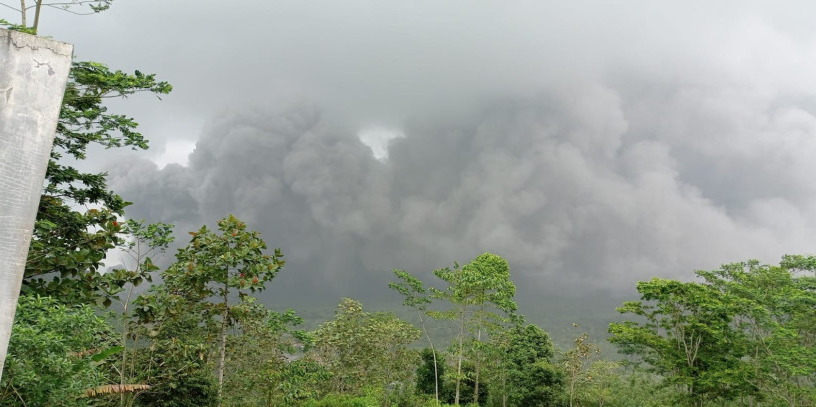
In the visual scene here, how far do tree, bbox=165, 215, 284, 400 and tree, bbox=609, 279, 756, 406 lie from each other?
58.7ft

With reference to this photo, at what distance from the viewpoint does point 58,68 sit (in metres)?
4.55

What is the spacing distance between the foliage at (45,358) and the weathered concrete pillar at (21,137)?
1346 mm

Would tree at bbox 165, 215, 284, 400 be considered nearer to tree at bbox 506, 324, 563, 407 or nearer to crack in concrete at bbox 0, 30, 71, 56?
crack in concrete at bbox 0, 30, 71, 56

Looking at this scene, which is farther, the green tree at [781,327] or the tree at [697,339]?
the tree at [697,339]

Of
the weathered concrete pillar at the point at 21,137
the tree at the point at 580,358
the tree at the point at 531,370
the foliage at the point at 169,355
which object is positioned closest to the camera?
the weathered concrete pillar at the point at 21,137

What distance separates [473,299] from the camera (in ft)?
71.9

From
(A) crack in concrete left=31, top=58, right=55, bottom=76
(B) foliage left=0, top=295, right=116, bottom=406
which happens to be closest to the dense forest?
(B) foliage left=0, top=295, right=116, bottom=406

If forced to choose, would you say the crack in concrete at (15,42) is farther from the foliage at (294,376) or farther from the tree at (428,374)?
the tree at (428,374)

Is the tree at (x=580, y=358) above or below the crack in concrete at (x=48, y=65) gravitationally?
below

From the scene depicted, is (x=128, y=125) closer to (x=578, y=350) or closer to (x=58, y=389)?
(x=58, y=389)

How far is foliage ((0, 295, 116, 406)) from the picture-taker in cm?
533

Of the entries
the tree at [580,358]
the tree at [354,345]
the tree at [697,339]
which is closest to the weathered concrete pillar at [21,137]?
the tree at [354,345]

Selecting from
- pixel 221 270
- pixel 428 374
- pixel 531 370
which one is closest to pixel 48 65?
pixel 221 270

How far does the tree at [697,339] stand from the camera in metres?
19.2
